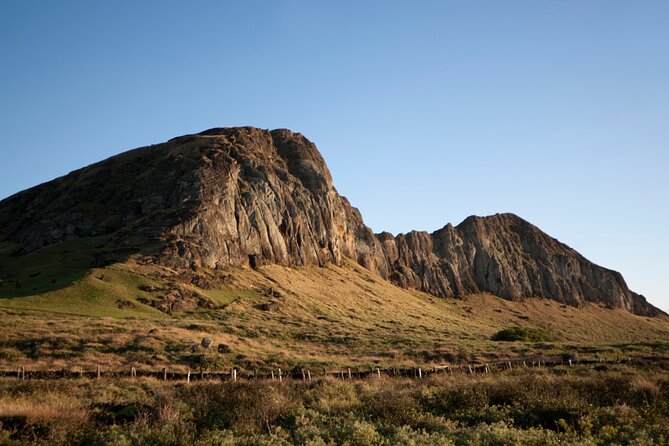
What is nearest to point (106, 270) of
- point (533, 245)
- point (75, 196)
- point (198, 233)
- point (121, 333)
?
point (198, 233)

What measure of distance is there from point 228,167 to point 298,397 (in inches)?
3571

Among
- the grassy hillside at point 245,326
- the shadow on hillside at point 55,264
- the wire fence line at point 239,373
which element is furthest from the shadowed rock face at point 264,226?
the wire fence line at point 239,373

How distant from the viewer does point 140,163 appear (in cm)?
12112

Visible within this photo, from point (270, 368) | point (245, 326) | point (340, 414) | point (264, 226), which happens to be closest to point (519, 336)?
point (245, 326)

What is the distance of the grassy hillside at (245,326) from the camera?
36.3 meters

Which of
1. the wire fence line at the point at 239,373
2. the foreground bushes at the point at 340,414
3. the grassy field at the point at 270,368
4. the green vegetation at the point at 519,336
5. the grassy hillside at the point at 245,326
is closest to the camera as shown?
the foreground bushes at the point at 340,414

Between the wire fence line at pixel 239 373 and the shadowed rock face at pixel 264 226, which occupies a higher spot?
the shadowed rock face at pixel 264 226

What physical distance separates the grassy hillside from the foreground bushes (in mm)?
16244

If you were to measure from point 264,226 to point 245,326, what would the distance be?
160ft

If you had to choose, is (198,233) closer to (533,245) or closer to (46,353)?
(46,353)

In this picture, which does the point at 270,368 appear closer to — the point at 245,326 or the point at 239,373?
the point at 239,373

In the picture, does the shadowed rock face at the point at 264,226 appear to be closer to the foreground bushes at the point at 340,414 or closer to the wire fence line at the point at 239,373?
the wire fence line at the point at 239,373

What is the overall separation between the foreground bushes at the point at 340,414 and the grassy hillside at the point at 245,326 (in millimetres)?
16244

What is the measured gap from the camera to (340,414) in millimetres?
16016
